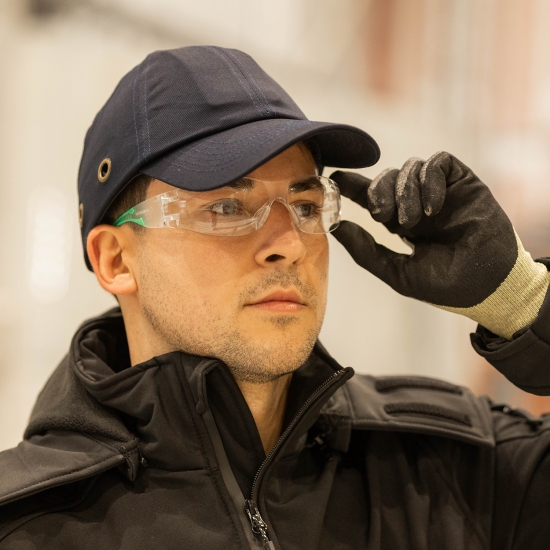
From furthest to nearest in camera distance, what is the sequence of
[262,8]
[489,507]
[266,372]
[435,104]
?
[435,104]
[262,8]
[489,507]
[266,372]

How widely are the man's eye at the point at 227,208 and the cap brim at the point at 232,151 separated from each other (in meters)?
0.08

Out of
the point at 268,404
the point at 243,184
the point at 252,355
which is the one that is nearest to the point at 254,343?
the point at 252,355

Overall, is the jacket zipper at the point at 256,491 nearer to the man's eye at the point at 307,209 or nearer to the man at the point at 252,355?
the man at the point at 252,355

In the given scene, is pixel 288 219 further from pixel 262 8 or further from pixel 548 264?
pixel 262 8

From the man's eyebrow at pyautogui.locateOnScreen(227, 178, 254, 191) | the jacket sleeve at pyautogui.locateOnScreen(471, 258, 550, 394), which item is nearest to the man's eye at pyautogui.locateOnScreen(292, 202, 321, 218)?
the man's eyebrow at pyautogui.locateOnScreen(227, 178, 254, 191)

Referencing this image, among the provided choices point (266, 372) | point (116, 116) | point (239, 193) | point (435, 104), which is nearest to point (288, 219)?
point (239, 193)

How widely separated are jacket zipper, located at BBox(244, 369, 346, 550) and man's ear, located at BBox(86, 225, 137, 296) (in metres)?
0.39

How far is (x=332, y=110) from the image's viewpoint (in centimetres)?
253

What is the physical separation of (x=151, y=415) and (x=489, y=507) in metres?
0.64

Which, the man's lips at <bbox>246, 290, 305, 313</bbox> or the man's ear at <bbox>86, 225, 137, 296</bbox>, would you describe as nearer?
the man's lips at <bbox>246, 290, 305, 313</bbox>

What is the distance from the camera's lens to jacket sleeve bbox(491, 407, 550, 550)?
118cm

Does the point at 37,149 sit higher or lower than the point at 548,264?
higher

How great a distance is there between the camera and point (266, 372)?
43.3 inches

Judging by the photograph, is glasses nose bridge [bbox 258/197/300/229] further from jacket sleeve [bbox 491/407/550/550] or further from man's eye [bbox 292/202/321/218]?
jacket sleeve [bbox 491/407/550/550]
